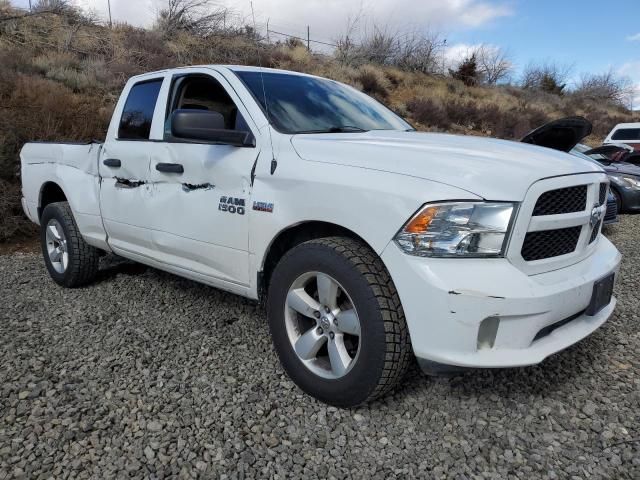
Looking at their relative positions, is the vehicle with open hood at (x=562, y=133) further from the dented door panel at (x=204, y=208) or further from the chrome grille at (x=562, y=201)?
the dented door panel at (x=204, y=208)

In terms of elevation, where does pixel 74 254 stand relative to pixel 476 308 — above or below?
below

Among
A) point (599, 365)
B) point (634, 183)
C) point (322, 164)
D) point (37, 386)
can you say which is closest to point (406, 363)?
point (322, 164)

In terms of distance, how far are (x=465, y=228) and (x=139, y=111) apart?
112 inches

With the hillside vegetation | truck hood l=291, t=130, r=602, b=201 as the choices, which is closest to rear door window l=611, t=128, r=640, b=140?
the hillside vegetation

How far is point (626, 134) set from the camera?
1462cm

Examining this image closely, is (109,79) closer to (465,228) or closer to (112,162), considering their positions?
(112,162)

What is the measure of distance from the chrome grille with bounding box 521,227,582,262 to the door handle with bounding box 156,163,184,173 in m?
2.12

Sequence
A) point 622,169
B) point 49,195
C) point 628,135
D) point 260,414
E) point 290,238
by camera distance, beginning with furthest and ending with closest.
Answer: point 628,135 < point 622,169 < point 49,195 < point 290,238 < point 260,414

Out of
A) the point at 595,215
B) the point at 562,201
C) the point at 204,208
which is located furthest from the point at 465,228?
the point at 204,208

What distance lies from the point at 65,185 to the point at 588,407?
14.0ft

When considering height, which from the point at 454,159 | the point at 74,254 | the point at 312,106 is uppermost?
the point at 312,106

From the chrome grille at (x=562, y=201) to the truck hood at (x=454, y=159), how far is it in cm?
9

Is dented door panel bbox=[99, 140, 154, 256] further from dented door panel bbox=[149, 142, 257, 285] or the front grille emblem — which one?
the front grille emblem

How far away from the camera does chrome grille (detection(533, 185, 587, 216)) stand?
2193mm
